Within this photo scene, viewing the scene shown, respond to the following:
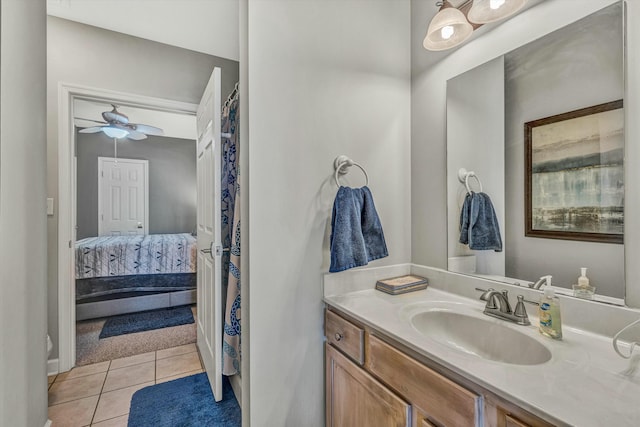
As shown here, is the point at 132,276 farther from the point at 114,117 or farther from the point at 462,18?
the point at 462,18

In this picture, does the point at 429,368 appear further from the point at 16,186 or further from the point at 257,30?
the point at 16,186

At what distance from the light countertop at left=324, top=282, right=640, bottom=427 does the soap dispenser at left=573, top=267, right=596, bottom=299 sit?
12 cm

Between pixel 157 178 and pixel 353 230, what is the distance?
5476 millimetres

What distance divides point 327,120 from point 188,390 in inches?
76.3

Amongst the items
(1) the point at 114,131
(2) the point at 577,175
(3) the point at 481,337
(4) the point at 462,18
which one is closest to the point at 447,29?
(4) the point at 462,18

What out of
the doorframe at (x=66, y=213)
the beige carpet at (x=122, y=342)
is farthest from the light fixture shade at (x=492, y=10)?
the beige carpet at (x=122, y=342)

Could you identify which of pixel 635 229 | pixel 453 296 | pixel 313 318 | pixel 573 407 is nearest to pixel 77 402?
pixel 313 318

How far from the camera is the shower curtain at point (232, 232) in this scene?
178cm

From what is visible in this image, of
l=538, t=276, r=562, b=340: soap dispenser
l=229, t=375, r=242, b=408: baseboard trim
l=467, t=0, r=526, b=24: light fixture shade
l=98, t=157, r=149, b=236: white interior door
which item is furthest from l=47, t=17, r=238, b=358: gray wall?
l=98, t=157, r=149, b=236: white interior door

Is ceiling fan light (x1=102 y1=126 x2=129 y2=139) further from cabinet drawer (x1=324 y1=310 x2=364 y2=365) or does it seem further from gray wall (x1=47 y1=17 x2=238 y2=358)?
cabinet drawer (x1=324 y1=310 x2=364 y2=365)

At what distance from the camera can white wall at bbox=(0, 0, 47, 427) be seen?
1089mm

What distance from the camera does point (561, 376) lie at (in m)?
0.69

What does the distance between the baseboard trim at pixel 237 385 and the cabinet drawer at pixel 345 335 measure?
826mm

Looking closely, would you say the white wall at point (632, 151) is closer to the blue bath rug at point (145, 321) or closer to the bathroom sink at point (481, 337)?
the bathroom sink at point (481, 337)
